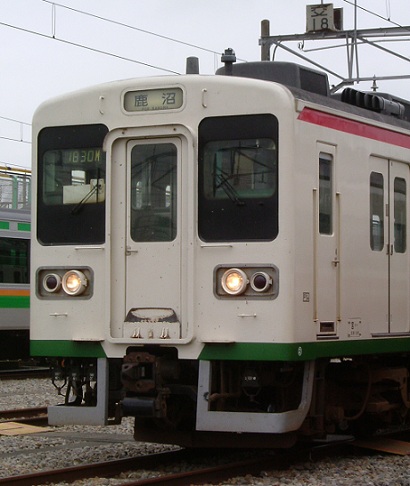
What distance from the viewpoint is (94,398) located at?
32.5 ft

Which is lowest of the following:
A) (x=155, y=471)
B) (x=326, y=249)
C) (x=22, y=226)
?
(x=155, y=471)

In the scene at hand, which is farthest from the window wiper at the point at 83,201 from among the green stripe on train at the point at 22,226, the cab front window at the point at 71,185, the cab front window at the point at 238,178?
the green stripe on train at the point at 22,226

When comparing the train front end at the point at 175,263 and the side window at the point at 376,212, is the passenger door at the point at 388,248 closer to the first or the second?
the side window at the point at 376,212

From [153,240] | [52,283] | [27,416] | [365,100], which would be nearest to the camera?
[153,240]

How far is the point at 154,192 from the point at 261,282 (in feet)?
4.01

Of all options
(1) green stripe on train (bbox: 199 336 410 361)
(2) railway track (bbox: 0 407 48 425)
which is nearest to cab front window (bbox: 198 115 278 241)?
(1) green stripe on train (bbox: 199 336 410 361)

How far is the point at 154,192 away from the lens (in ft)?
31.6

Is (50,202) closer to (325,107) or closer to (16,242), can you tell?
(325,107)

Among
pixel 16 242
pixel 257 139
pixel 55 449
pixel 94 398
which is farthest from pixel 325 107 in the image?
pixel 16 242

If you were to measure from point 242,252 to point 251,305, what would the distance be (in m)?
0.44

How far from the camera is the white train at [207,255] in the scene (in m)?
9.24

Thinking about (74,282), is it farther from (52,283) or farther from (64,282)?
(52,283)

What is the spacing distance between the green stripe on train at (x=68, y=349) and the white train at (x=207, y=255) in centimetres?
1

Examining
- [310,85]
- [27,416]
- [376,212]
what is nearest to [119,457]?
[376,212]
